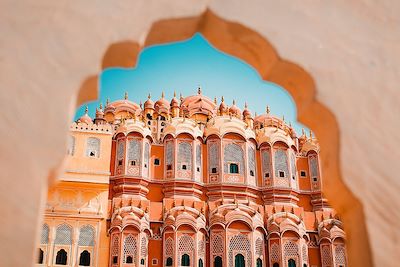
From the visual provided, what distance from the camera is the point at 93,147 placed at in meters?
21.0

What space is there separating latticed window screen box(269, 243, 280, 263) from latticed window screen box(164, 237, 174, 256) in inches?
167

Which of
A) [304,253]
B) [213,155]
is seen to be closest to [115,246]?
[213,155]

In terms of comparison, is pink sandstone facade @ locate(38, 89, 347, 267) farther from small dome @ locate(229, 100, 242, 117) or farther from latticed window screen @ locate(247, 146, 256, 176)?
small dome @ locate(229, 100, 242, 117)

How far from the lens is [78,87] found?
210 centimetres

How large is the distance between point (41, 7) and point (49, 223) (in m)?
17.9

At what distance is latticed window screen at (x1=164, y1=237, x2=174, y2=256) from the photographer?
20.2m

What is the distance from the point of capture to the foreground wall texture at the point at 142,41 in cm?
194

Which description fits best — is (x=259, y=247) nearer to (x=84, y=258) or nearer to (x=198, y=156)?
(x=198, y=156)

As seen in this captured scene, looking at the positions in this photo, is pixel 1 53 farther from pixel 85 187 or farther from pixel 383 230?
pixel 85 187

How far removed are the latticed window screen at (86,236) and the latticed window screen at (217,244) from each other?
4895 millimetres

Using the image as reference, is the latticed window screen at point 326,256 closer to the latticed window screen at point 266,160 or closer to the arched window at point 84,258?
the latticed window screen at point 266,160

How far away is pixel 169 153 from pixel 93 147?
3.70 metres

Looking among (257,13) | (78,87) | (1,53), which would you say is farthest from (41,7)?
(257,13)

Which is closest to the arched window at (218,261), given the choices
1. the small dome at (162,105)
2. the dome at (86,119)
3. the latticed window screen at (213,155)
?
the latticed window screen at (213,155)
